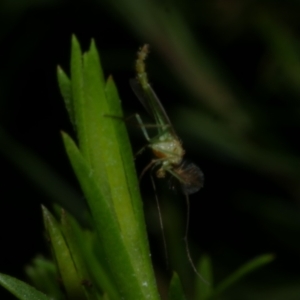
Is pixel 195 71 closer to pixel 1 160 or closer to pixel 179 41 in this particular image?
pixel 179 41

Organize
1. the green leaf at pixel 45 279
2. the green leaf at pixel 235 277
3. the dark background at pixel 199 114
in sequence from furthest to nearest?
the dark background at pixel 199 114 → the green leaf at pixel 45 279 → the green leaf at pixel 235 277

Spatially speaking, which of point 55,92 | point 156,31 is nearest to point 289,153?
point 156,31

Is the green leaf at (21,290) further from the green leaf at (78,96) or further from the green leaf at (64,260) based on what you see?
the green leaf at (78,96)

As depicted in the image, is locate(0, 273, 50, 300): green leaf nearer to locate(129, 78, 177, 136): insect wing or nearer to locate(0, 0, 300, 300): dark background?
locate(129, 78, 177, 136): insect wing

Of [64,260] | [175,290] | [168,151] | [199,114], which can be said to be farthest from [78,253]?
[199,114]

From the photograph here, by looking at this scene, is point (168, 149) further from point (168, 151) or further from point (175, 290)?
point (175, 290)

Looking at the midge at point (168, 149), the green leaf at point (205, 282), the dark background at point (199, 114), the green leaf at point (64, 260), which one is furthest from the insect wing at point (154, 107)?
the dark background at point (199, 114)

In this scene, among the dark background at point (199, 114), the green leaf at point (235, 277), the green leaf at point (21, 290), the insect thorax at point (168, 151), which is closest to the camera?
the green leaf at point (21, 290)
